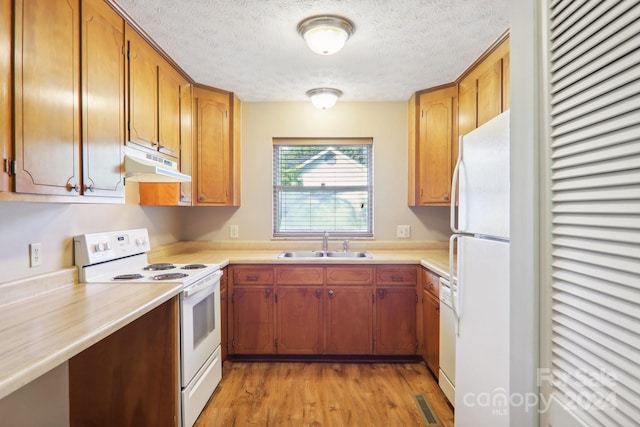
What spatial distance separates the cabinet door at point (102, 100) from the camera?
1.48 metres

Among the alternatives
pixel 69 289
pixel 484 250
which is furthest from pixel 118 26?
pixel 484 250

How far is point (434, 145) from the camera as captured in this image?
9.37ft

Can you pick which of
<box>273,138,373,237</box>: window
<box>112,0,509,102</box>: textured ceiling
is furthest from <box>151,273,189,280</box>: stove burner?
<box>112,0,509,102</box>: textured ceiling

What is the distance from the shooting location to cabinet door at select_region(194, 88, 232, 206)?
112 inches

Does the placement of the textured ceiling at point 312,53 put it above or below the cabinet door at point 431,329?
above

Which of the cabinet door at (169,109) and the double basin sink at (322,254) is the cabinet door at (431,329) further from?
the cabinet door at (169,109)

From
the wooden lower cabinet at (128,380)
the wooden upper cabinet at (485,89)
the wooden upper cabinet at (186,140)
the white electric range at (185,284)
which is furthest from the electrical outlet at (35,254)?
the wooden upper cabinet at (485,89)

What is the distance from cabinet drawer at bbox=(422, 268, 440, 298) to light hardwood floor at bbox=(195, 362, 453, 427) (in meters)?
0.68

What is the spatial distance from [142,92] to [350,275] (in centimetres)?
196

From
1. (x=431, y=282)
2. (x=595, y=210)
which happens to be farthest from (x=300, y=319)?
(x=595, y=210)

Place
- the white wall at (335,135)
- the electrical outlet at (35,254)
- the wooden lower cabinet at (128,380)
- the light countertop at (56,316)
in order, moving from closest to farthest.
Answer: the light countertop at (56,316) → the electrical outlet at (35,254) → the wooden lower cabinet at (128,380) → the white wall at (335,135)

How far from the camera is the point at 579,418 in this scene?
674mm

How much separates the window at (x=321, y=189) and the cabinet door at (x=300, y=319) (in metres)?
0.76

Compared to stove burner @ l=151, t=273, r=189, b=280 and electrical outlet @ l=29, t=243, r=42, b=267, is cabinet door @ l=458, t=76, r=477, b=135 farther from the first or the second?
electrical outlet @ l=29, t=243, r=42, b=267
